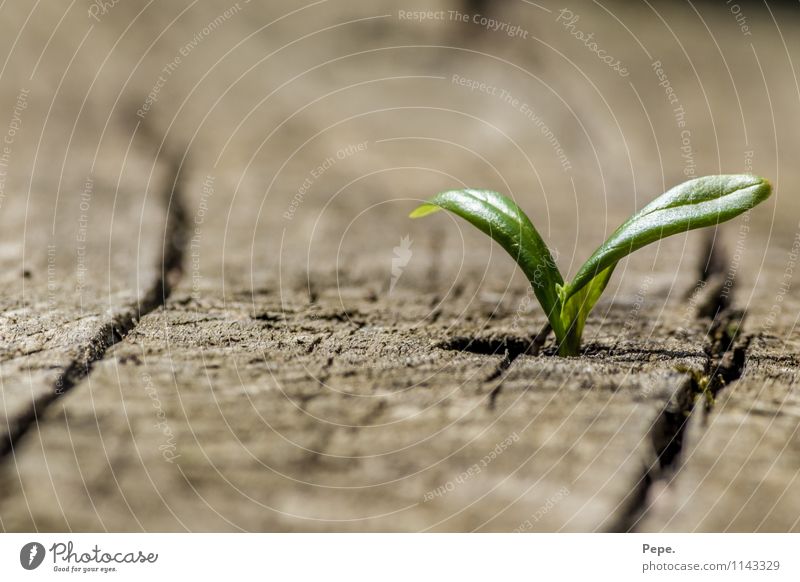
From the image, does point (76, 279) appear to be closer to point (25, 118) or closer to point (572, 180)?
point (25, 118)

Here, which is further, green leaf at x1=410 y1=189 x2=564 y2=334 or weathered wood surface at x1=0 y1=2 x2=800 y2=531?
green leaf at x1=410 y1=189 x2=564 y2=334

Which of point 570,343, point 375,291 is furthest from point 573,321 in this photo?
point 375,291

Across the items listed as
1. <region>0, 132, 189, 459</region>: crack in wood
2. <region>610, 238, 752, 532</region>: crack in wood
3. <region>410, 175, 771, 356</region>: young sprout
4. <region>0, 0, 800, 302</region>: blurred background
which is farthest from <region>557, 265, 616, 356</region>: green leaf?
<region>0, 132, 189, 459</region>: crack in wood

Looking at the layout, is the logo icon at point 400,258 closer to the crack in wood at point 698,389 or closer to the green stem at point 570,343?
the green stem at point 570,343

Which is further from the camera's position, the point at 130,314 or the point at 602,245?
the point at 130,314

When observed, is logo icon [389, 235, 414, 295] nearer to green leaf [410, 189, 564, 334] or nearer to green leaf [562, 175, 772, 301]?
green leaf [410, 189, 564, 334]
